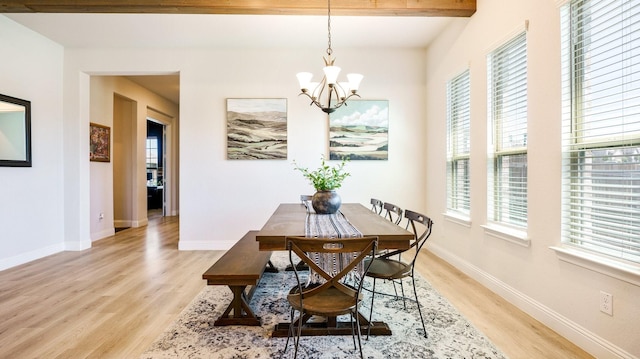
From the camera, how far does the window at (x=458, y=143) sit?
12.2 ft

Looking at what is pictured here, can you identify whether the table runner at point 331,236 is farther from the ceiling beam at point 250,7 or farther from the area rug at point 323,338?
the ceiling beam at point 250,7

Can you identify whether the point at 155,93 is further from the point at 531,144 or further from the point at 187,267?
the point at 531,144

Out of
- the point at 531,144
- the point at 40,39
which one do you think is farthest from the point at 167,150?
the point at 531,144

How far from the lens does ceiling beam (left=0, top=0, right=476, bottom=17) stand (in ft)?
11.0

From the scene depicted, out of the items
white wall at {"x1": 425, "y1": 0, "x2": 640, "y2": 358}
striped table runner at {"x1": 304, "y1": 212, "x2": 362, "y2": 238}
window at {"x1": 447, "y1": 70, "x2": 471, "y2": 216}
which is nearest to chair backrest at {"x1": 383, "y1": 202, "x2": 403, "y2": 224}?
striped table runner at {"x1": 304, "y1": 212, "x2": 362, "y2": 238}

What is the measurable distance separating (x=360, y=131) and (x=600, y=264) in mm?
3282

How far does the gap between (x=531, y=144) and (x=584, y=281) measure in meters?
1.05

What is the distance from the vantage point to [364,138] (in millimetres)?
4781

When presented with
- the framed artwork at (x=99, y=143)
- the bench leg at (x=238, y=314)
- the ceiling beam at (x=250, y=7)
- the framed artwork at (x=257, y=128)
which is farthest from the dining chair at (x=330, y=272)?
the framed artwork at (x=99, y=143)

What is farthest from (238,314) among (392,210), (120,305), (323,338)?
(392,210)

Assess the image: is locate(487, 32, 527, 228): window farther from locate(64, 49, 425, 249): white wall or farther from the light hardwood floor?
locate(64, 49, 425, 249): white wall

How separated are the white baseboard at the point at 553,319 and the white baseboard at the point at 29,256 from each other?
17.4 feet

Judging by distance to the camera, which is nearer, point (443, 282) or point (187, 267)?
point (443, 282)

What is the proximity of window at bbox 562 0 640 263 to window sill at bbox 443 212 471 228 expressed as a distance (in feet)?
4.33
